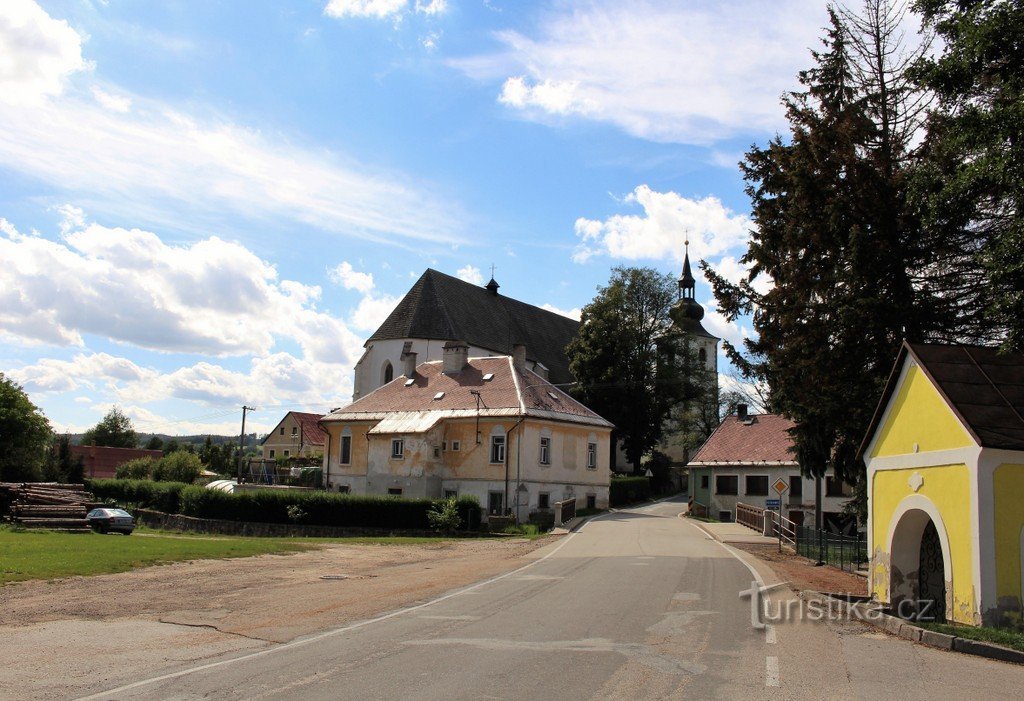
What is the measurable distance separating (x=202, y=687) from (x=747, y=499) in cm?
4289

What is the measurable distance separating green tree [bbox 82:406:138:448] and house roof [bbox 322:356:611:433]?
256 ft

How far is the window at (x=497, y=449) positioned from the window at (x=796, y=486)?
629 inches

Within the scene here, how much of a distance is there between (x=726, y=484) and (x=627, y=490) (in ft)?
36.2

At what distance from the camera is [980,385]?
43.3 ft

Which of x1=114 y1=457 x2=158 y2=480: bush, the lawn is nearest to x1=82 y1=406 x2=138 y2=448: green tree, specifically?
x1=114 y1=457 x2=158 y2=480: bush

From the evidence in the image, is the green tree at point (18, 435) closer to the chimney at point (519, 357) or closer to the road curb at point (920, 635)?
the chimney at point (519, 357)

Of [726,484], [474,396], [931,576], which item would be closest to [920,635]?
[931,576]

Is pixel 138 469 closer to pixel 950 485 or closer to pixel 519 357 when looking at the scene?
pixel 519 357

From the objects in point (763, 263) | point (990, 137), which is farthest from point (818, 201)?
point (990, 137)

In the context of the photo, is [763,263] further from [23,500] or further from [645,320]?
[645,320]

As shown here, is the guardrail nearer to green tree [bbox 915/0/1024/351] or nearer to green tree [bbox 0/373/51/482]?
green tree [bbox 915/0/1024/351]

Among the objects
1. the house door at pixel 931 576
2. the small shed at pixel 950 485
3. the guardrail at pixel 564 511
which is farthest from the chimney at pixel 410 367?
the house door at pixel 931 576

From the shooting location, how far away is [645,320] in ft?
228

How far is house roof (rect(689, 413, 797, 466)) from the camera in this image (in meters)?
46.4
